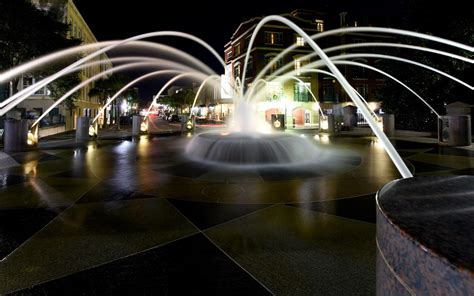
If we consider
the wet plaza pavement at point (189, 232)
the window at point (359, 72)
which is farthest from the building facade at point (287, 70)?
the wet plaza pavement at point (189, 232)

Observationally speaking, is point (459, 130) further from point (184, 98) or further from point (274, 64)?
point (184, 98)

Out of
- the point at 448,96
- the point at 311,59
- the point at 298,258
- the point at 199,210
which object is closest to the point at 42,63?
the point at 199,210

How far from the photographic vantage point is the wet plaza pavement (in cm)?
371

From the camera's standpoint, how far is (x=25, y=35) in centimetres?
2347

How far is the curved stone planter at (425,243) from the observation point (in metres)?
1.31

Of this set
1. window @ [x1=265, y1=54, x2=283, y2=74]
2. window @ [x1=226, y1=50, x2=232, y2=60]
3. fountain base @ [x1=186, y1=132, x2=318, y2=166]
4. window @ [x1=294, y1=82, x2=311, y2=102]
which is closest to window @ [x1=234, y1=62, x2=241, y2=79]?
window @ [x1=226, y1=50, x2=232, y2=60]

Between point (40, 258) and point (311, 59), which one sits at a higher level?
point (311, 59)

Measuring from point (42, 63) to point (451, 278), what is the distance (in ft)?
107

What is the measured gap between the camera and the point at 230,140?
12.9 metres

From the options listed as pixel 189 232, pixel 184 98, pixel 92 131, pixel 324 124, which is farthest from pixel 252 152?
Answer: pixel 184 98

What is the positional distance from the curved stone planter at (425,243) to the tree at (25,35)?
2816cm

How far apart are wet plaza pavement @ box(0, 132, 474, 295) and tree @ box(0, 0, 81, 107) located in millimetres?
18024

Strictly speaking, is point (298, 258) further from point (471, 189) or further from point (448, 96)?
point (448, 96)

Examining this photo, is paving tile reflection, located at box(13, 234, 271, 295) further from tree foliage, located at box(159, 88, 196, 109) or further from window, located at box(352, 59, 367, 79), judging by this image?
tree foliage, located at box(159, 88, 196, 109)
